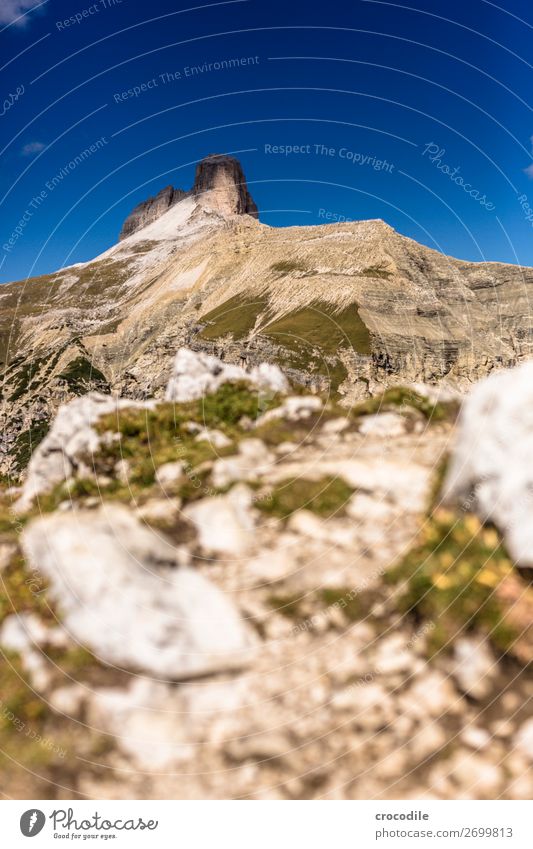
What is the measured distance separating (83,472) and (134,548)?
100 inches

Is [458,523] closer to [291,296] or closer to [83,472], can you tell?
[83,472]

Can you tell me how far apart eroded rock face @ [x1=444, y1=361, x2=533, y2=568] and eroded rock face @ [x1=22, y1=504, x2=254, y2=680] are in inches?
162

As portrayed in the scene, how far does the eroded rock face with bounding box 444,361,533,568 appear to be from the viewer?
25.1 feet

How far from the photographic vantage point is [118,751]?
7281mm

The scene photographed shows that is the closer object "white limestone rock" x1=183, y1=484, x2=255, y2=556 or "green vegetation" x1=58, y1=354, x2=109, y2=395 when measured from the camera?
"white limestone rock" x1=183, y1=484, x2=255, y2=556

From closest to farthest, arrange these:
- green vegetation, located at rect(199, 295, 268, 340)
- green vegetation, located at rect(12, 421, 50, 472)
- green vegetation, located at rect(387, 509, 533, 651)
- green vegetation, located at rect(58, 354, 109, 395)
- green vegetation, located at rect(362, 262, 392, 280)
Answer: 1. green vegetation, located at rect(387, 509, 533, 651)
2. green vegetation, located at rect(12, 421, 50, 472)
3. green vegetation, located at rect(58, 354, 109, 395)
4. green vegetation, located at rect(199, 295, 268, 340)
5. green vegetation, located at rect(362, 262, 392, 280)

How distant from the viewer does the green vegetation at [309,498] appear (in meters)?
9.17

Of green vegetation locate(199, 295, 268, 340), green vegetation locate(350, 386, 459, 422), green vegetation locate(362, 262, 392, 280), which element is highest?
green vegetation locate(362, 262, 392, 280)

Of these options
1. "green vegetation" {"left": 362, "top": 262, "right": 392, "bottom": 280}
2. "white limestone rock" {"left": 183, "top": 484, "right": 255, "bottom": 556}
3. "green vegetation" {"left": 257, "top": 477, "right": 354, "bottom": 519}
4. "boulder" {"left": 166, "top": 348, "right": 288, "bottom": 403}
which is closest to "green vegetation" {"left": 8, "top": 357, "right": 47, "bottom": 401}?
"green vegetation" {"left": 362, "top": 262, "right": 392, "bottom": 280}

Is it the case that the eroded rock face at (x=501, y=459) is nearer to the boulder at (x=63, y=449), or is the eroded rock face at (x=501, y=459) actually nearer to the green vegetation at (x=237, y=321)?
the boulder at (x=63, y=449)

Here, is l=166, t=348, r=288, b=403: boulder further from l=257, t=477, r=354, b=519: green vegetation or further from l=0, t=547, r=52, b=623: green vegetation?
l=0, t=547, r=52, b=623: green vegetation

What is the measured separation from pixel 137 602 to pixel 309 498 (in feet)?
11.0
